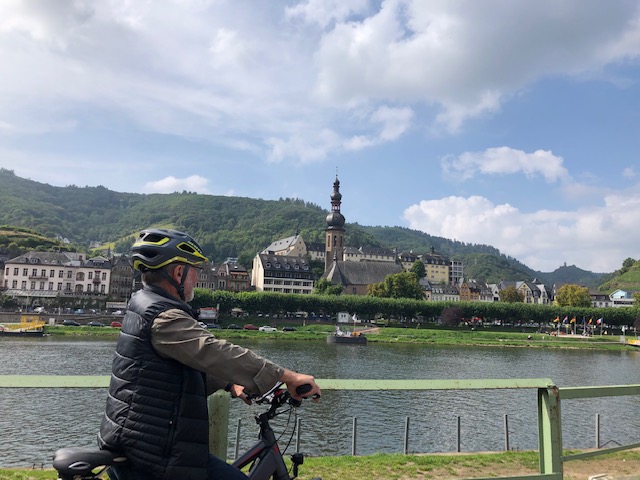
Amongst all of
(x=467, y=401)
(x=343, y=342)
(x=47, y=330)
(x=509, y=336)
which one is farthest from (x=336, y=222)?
(x=467, y=401)

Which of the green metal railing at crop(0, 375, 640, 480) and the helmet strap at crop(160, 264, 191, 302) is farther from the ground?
the helmet strap at crop(160, 264, 191, 302)

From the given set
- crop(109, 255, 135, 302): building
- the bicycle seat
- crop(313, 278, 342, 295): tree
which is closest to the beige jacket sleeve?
the bicycle seat

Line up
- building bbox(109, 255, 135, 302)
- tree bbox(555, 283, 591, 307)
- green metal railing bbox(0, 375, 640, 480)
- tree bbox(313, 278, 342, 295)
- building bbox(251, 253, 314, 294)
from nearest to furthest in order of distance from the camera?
green metal railing bbox(0, 375, 640, 480) → building bbox(109, 255, 135, 302) → tree bbox(313, 278, 342, 295) → tree bbox(555, 283, 591, 307) → building bbox(251, 253, 314, 294)

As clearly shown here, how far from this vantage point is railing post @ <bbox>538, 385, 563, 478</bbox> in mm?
4906

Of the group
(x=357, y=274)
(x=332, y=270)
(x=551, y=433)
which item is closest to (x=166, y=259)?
(x=551, y=433)

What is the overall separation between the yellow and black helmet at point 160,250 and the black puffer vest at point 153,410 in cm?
36

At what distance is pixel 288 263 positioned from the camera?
150125 mm

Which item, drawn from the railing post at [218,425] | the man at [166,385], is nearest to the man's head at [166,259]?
the man at [166,385]

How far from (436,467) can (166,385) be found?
303 inches

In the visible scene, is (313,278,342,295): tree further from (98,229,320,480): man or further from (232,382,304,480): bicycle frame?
(98,229,320,480): man

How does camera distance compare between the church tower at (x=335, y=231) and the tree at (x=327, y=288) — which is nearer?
the tree at (x=327, y=288)

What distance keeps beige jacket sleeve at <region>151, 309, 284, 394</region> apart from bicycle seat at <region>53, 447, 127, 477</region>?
0.65 metres

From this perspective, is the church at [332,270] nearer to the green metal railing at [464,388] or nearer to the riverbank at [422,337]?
the riverbank at [422,337]

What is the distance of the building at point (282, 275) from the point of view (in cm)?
14538
